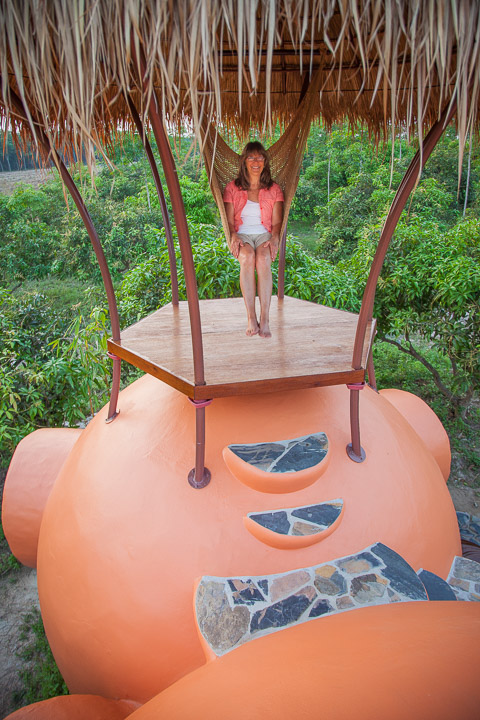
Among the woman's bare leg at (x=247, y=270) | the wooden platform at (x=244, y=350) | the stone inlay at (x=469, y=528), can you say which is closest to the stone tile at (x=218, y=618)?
the wooden platform at (x=244, y=350)

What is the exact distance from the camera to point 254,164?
3.01 m

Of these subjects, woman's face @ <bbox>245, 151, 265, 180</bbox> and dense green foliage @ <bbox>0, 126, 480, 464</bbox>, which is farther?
dense green foliage @ <bbox>0, 126, 480, 464</bbox>

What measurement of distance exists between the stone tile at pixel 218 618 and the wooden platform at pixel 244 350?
0.90 metres

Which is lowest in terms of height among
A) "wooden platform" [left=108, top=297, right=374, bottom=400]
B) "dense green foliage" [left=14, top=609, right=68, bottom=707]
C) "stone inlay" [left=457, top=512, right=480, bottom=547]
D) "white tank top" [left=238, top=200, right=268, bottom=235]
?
"dense green foliage" [left=14, top=609, right=68, bottom=707]

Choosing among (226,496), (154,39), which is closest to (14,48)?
(154,39)

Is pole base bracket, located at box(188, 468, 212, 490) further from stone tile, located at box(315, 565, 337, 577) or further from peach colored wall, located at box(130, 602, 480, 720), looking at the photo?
peach colored wall, located at box(130, 602, 480, 720)

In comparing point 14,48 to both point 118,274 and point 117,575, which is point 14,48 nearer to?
point 117,575

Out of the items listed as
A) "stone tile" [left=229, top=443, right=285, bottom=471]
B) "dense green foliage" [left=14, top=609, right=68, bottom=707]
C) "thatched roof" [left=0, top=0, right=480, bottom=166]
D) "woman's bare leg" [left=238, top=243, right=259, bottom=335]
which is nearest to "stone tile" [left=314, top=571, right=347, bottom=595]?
"stone tile" [left=229, top=443, right=285, bottom=471]

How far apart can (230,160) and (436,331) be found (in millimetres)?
4170

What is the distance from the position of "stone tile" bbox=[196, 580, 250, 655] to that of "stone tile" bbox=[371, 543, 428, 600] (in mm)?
725

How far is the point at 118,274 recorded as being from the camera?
13.4 meters

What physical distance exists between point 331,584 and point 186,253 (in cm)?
165

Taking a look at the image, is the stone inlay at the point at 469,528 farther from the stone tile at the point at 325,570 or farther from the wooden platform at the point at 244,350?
the stone tile at the point at 325,570

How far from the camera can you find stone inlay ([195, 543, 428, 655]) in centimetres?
207
